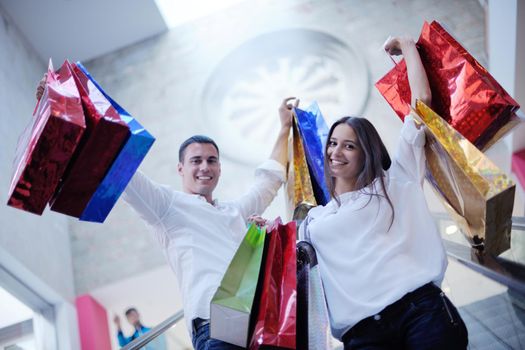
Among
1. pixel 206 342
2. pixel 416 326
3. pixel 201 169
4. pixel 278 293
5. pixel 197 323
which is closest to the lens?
pixel 416 326

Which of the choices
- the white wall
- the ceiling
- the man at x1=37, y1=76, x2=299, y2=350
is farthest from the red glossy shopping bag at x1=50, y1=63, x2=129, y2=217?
the ceiling

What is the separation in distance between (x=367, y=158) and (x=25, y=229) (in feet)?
15.8

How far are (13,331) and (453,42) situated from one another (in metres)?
4.53

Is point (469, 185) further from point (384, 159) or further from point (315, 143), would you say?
point (315, 143)

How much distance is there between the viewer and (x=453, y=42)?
6.41ft

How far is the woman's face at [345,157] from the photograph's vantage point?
196 centimetres

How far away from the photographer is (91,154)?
5.31 ft

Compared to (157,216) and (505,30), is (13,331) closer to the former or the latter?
(157,216)

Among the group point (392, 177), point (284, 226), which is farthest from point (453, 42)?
point (284, 226)

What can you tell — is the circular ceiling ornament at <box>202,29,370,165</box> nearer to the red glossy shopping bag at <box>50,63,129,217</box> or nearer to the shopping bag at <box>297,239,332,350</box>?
the shopping bag at <box>297,239,332,350</box>

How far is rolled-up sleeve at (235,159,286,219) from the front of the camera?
8.27ft

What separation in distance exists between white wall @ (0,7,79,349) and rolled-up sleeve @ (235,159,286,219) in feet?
11.4

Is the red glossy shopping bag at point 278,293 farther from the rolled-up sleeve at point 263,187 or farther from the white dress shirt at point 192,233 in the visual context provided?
the rolled-up sleeve at point 263,187

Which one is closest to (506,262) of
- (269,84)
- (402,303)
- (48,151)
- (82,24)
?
(402,303)
